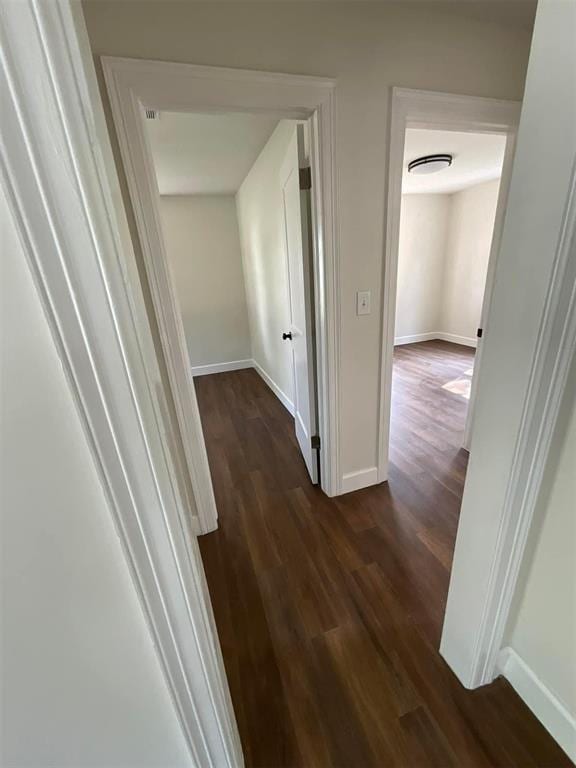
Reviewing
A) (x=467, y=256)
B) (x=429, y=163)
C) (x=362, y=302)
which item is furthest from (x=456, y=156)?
(x=362, y=302)

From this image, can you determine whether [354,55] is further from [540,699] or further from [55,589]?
[540,699]

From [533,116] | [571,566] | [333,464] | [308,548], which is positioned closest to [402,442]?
[333,464]

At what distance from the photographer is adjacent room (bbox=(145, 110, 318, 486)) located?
1941 millimetres

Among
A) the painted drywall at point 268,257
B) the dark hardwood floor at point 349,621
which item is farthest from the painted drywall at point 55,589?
the painted drywall at point 268,257

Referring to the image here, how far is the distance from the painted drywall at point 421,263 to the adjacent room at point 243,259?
8.05 ft

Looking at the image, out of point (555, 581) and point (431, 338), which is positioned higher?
point (555, 581)

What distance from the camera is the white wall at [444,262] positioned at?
4750 mm

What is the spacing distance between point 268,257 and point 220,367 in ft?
6.61

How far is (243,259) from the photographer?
4316mm

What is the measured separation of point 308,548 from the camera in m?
1.67

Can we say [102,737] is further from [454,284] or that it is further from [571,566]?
[454,284]

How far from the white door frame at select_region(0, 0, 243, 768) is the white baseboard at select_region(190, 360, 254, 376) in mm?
4098

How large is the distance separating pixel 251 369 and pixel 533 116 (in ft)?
13.8

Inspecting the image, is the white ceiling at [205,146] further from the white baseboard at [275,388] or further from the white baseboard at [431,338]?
the white baseboard at [431,338]
